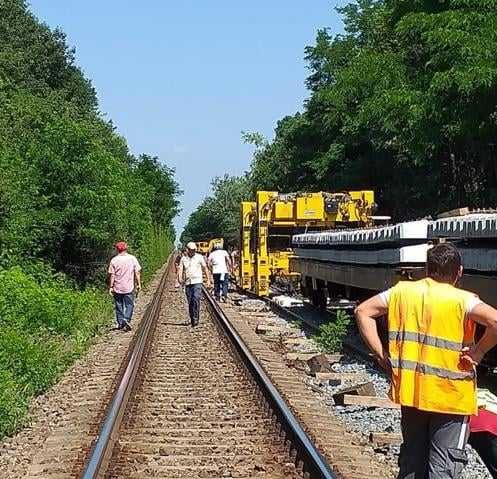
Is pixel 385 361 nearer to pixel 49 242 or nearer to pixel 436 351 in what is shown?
pixel 436 351

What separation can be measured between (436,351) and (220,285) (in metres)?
28.9

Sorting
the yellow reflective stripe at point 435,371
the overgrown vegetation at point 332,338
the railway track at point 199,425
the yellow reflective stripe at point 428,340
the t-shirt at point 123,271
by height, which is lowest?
the railway track at point 199,425

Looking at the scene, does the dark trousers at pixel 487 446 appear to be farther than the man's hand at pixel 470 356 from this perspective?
Yes

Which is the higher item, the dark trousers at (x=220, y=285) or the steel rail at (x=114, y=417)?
the dark trousers at (x=220, y=285)

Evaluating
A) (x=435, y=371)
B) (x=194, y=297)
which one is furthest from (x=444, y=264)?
(x=194, y=297)

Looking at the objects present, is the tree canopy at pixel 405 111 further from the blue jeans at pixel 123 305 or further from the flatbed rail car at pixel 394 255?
the blue jeans at pixel 123 305

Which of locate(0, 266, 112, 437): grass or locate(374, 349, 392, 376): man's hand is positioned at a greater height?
locate(374, 349, 392, 376): man's hand

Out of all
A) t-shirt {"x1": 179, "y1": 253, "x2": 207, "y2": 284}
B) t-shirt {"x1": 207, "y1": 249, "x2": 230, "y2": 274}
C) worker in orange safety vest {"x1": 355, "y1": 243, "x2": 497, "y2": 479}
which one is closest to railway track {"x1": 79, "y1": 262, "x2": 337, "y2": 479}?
worker in orange safety vest {"x1": 355, "y1": 243, "x2": 497, "y2": 479}

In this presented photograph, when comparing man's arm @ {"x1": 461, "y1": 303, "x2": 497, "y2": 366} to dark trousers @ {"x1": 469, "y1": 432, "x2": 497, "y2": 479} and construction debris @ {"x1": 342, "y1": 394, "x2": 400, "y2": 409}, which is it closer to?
dark trousers @ {"x1": 469, "y1": 432, "x2": 497, "y2": 479}

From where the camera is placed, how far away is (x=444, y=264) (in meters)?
5.89

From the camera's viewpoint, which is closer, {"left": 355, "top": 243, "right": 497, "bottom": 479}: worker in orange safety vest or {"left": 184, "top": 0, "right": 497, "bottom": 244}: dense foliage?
{"left": 355, "top": 243, "right": 497, "bottom": 479}: worker in orange safety vest

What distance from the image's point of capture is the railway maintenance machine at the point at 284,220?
31797 millimetres

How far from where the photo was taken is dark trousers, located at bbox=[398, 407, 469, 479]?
5.82m

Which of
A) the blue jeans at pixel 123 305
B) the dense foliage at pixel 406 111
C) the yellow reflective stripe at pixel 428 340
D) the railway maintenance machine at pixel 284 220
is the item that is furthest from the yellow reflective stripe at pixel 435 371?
the railway maintenance machine at pixel 284 220
